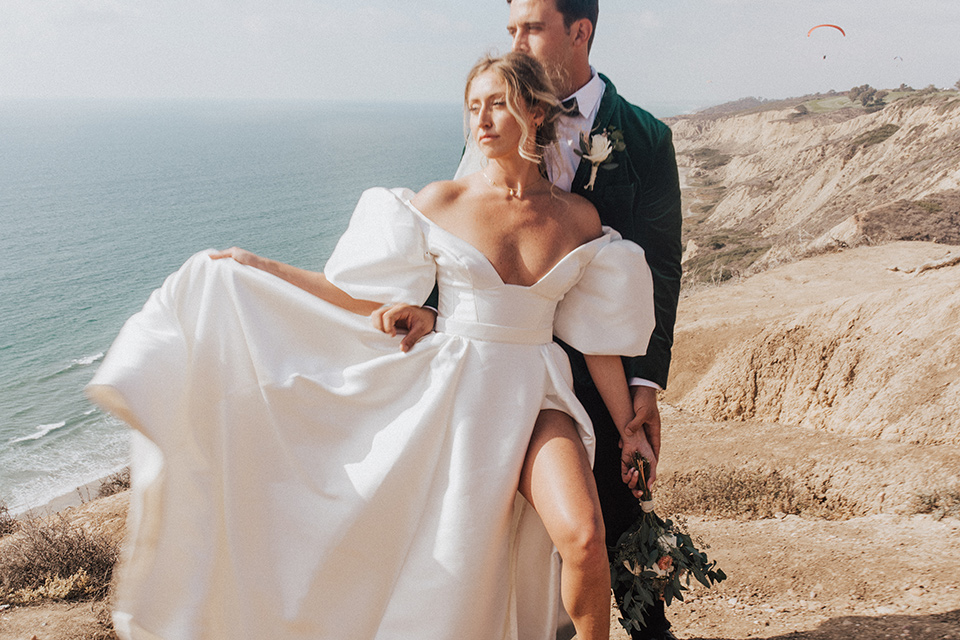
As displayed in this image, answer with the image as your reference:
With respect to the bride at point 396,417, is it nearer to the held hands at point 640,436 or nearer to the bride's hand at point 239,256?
the bride's hand at point 239,256

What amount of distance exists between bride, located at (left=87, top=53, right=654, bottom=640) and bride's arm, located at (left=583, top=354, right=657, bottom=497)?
0.02 metres

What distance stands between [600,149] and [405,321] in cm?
94

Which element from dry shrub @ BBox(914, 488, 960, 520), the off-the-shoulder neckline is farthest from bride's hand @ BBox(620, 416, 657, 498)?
dry shrub @ BBox(914, 488, 960, 520)

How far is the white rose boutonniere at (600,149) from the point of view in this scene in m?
2.66

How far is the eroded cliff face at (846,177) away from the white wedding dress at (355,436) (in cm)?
1294

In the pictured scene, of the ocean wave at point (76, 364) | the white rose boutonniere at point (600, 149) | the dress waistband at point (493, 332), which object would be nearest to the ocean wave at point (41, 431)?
the ocean wave at point (76, 364)

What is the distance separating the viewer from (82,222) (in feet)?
198

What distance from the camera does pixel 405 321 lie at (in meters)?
2.58

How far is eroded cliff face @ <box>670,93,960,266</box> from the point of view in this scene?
688 inches

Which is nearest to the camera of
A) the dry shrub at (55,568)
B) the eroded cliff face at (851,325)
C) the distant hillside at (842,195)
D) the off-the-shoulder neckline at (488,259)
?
the off-the-shoulder neckline at (488,259)

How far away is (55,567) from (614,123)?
4788 millimetres

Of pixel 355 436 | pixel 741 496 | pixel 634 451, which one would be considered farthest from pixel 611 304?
pixel 741 496

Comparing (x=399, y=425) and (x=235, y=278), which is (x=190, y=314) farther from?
(x=399, y=425)

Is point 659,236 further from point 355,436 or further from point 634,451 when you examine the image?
point 355,436
